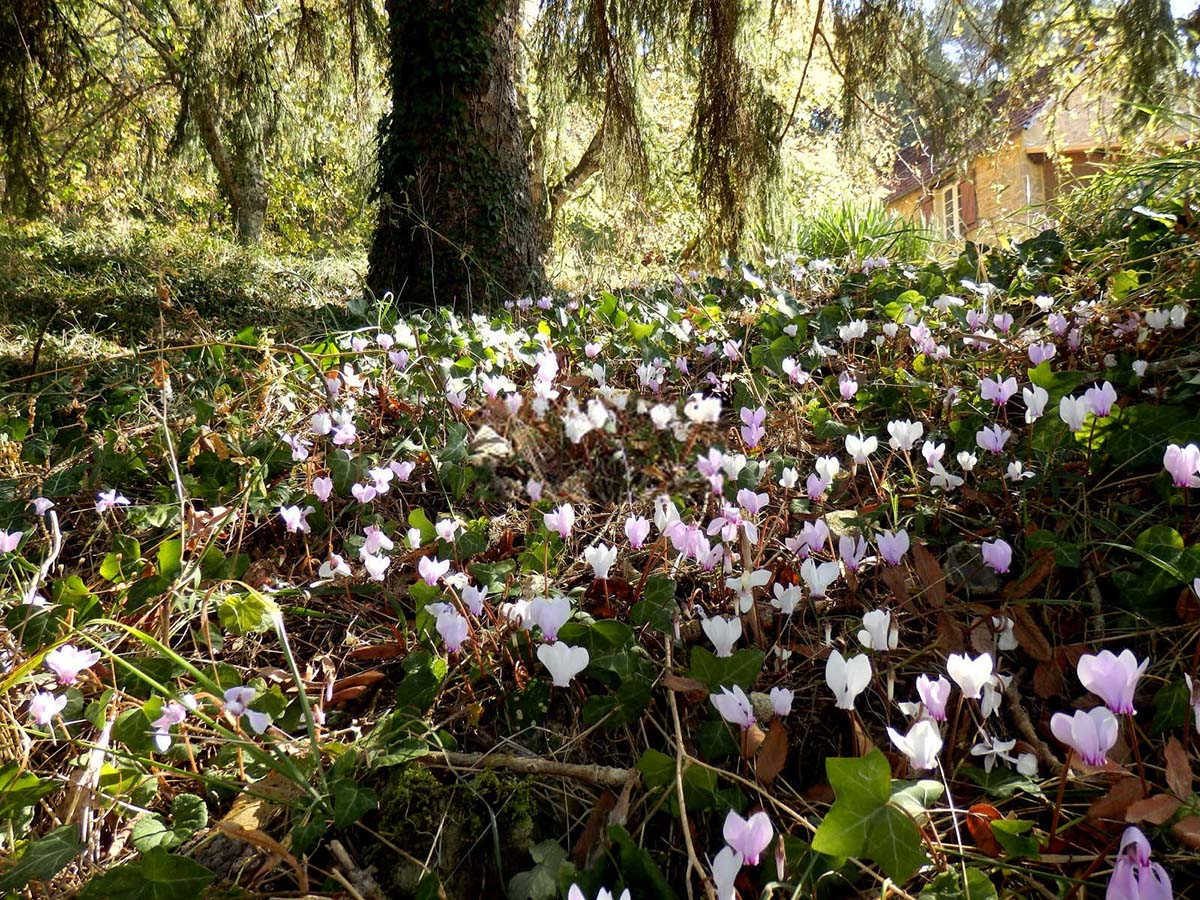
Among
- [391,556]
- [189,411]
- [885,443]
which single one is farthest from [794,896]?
[189,411]

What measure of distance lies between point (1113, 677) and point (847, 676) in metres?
0.26

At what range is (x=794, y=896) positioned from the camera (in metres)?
0.72

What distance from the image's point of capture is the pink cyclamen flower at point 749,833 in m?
0.75

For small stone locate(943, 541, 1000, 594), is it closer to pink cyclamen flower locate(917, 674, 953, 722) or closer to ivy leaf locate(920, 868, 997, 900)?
pink cyclamen flower locate(917, 674, 953, 722)

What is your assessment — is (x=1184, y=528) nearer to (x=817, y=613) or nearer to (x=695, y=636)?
(x=817, y=613)

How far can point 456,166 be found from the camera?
4473 millimetres

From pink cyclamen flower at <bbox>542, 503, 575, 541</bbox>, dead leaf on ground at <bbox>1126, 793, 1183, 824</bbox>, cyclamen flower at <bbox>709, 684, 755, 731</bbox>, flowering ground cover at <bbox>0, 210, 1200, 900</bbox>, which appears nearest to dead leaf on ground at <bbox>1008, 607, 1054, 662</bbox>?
flowering ground cover at <bbox>0, 210, 1200, 900</bbox>

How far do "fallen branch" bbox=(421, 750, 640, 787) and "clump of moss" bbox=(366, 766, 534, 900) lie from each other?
0.02 metres

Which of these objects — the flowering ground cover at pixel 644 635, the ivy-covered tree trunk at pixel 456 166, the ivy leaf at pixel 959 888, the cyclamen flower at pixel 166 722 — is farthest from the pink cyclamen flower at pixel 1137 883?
Answer: the ivy-covered tree trunk at pixel 456 166

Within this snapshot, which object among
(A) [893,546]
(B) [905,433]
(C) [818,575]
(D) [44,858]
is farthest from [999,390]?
(D) [44,858]

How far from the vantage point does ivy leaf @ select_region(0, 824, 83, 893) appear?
0.82m

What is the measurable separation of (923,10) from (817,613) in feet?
12.4

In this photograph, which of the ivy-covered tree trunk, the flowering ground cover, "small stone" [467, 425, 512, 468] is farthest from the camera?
the ivy-covered tree trunk

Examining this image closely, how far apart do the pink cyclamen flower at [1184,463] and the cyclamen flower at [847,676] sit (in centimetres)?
65
